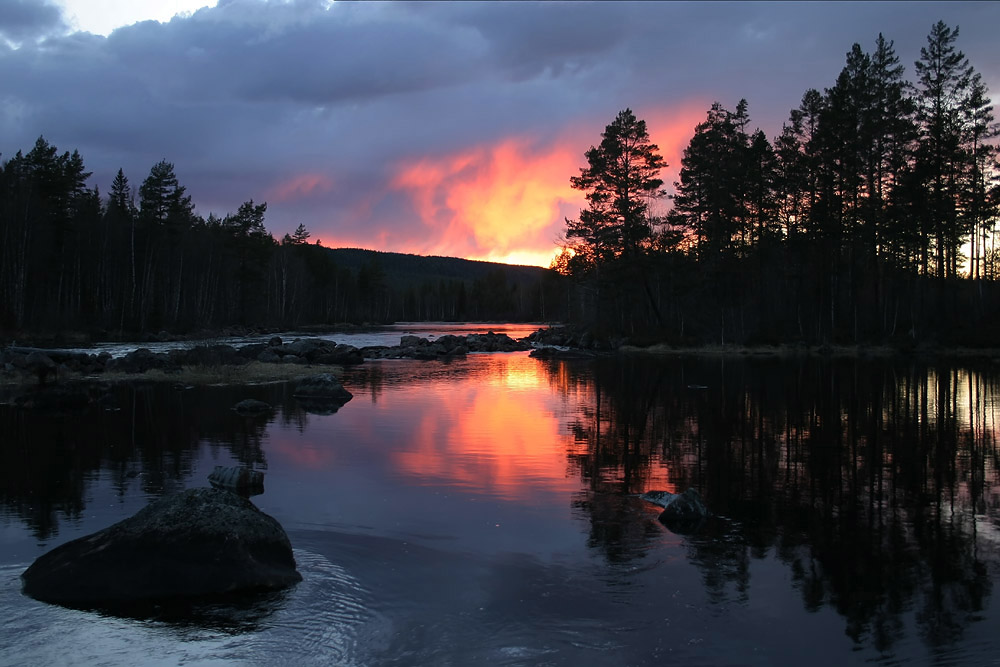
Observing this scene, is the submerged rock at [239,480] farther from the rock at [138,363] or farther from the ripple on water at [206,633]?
the rock at [138,363]

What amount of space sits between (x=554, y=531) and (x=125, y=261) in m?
66.0

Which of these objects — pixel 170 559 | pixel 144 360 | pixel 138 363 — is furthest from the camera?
pixel 144 360

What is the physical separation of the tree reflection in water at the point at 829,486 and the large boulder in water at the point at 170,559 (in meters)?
3.70

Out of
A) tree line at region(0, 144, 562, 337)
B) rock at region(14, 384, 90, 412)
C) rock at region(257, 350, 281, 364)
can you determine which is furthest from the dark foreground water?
tree line at region(0, 144, 562, 337)

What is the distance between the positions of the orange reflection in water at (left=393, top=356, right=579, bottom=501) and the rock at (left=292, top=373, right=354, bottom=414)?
3.34 meters

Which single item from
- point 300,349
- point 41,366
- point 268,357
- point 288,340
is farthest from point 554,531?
point 288,340

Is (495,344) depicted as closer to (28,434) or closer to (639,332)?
(639,332)

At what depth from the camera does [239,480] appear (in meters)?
10.5

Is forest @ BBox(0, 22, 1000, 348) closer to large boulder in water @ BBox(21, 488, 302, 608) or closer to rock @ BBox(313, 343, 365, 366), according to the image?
rock @ BBox(313, 343, 365, 366)

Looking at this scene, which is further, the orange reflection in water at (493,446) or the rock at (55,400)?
the rock at (55,400)

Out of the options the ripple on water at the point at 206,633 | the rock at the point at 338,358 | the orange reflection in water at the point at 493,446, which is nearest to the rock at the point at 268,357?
the rock at the point at 338,358

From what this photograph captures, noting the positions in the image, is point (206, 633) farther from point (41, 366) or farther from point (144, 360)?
point (144, 360)

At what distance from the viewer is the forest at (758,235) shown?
139 ft

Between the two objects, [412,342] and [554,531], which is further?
[412,342]
